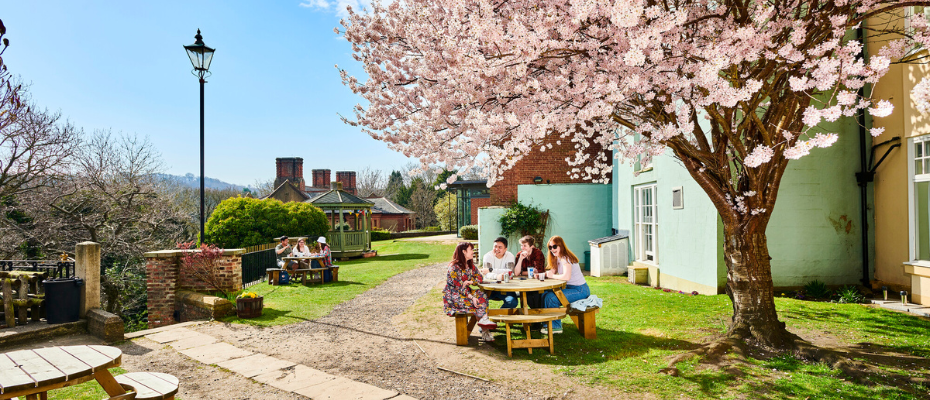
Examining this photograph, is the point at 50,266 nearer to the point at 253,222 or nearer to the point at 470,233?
the point at 253,222

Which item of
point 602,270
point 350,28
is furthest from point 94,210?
point 602,270

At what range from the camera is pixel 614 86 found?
4.94 m

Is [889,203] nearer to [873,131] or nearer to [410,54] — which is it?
[873,131]

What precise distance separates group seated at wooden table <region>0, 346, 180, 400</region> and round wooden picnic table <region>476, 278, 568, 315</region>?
3.70 m

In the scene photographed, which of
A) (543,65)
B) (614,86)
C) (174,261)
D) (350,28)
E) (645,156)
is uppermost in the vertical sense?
(350,28)

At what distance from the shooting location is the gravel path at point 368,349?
484 cm

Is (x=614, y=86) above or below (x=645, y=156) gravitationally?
above

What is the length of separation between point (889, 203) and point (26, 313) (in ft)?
47.5

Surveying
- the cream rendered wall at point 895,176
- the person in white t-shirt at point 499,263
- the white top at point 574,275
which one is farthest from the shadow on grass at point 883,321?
the person in white t-shirt at point 499,263

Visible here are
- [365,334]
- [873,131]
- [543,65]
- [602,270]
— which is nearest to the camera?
[873,131]

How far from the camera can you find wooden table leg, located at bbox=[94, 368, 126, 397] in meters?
3.27

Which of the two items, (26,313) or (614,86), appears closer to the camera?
(614,86)

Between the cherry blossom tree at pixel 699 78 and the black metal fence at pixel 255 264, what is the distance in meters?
8.88

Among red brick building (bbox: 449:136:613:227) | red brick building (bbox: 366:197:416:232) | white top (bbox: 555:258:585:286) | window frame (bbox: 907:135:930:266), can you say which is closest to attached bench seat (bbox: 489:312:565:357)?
white top (bbox: 555:258:585:286)
